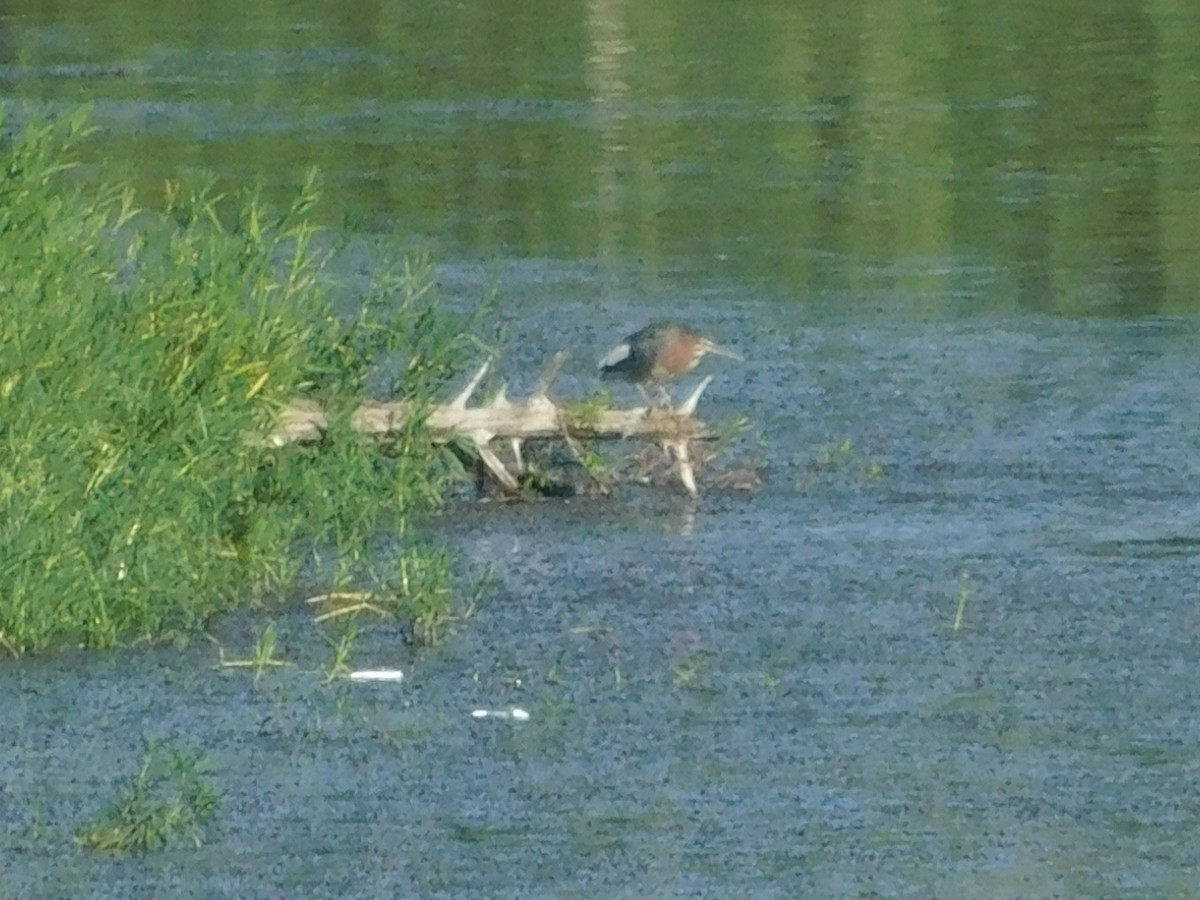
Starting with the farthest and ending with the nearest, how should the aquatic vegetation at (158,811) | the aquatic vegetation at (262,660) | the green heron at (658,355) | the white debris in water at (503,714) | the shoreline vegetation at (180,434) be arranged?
the green heron at (658,355)
the shoreline vegetation at (180,434)
the aquatic vegetation at (262,660)
the white debris in water at (503,714)
the aquatic vegetation at (158,811)

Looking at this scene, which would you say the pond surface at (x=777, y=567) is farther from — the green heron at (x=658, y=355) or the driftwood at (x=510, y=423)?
the green heron at (x=658, y=355)

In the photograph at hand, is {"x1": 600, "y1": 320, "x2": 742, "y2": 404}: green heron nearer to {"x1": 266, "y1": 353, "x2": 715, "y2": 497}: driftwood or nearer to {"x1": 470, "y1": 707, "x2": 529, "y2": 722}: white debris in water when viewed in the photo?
{"x1": 266, "y1": 353, "x2": 715, "y2": 497}: driftwood

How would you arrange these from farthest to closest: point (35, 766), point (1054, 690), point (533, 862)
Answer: point (1054, 690) → point (35, 766) → point (533, 862)

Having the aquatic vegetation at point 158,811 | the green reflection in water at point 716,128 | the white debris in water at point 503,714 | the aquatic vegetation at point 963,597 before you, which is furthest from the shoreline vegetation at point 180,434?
the green reflection in water at point 716,128

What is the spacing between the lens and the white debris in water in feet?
22.9

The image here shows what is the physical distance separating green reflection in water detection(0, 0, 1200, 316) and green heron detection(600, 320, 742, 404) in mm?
2249

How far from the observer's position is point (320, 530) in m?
8.49

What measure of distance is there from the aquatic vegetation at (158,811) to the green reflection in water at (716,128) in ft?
18.5

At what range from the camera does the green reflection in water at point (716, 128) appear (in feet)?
41.9

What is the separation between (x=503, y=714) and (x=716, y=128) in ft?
31.4

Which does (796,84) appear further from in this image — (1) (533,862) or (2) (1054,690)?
(1) (533,862)

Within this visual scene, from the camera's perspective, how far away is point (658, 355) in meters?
9.45

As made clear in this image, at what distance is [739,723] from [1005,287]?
17.7 ft

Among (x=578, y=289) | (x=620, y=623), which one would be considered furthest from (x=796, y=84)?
(x=620, y=623)
